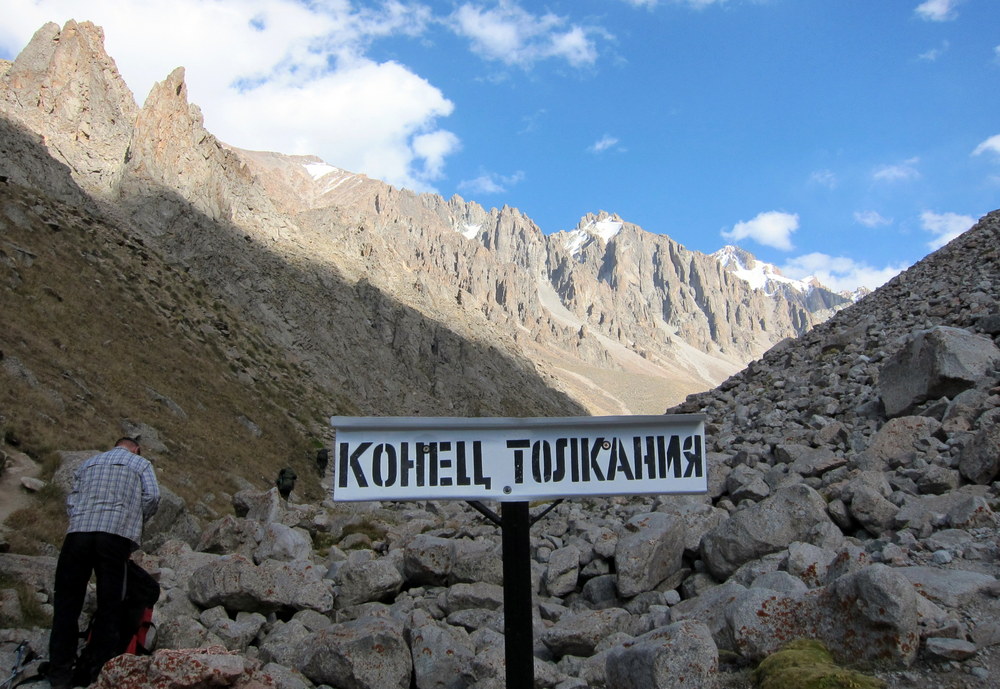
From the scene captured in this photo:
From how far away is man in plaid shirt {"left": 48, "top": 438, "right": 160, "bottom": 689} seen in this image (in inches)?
233

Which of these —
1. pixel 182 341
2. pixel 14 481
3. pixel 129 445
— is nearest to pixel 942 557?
pixel 129 445

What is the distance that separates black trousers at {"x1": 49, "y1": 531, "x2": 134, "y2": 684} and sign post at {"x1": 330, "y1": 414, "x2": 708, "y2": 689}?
355 centimetres

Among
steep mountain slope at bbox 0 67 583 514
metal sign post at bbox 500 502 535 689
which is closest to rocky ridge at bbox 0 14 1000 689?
metal sign post at bbox 500 502 535 689

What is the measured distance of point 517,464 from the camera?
379 centimetres

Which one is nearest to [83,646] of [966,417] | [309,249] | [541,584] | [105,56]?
[541,584]

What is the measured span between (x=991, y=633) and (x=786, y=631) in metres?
1.30

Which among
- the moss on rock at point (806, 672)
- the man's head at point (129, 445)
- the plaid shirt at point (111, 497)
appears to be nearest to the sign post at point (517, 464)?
the moss on rock at point (806, 672)

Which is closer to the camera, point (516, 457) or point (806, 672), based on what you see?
point (516, 457)

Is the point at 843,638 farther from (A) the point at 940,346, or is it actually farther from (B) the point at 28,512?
(B) the point at 28,512

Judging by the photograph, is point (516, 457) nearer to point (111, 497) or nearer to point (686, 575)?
point (111, 497)

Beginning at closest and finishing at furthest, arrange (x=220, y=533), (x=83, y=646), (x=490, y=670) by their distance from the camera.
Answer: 1. (x=490, y=670)
2. (x=83, y=646)
3. (x=220, y=533)

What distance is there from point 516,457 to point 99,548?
4270 mm

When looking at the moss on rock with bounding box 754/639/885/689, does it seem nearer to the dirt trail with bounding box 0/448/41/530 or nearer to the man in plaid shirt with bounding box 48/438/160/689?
the man in plaid shirt with bounding box 48/438/160/689

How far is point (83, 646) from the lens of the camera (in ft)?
20.9
